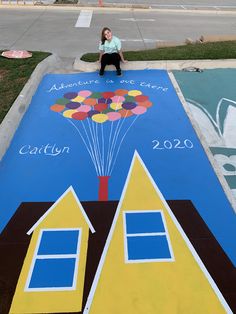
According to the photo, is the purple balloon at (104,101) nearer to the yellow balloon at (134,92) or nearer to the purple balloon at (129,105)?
the purple balloon at (129,105)

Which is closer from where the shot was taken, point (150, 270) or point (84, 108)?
point (150, 270)

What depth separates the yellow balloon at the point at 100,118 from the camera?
6.39m

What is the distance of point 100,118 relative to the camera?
6465 millimetres

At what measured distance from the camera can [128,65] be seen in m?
8.67

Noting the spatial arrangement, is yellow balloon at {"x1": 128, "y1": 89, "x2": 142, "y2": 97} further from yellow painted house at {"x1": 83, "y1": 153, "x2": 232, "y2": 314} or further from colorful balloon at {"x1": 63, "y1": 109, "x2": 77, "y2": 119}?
yellow painted house at {"x1": 83, "y1": 153, "x2": 232, "y2": 314}

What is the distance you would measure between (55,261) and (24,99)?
4.16 metres

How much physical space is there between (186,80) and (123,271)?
5.59 metres

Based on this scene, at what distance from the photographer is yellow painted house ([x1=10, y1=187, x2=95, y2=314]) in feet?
10.8

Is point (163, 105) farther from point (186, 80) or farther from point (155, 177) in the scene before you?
point (155, 177)

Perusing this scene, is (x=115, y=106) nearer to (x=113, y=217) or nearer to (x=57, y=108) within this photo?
(x=57, y=108)

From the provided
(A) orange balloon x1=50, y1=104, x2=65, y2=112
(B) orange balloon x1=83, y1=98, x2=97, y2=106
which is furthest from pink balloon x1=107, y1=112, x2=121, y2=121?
(A) orange balloon x1=50, y1=104, x2=65, y2=112

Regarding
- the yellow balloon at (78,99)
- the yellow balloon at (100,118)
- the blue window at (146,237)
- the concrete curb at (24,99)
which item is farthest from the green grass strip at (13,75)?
the blue window at (146,237)

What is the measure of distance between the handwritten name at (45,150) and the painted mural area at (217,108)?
8.12 feet

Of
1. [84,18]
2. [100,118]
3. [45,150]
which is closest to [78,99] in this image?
[100,118]
